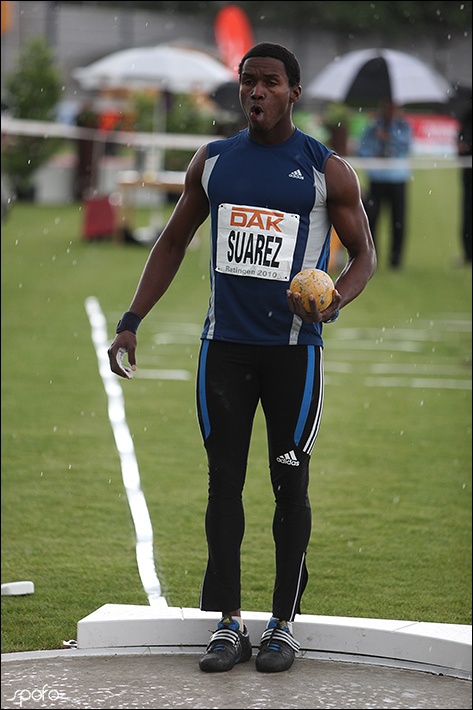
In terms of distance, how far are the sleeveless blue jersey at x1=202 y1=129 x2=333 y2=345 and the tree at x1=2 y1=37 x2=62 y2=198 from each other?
23.0 m

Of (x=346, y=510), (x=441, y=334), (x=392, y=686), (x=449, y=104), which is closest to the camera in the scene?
(x=392, y=686)

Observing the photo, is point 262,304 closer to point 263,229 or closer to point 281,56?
point 263,229

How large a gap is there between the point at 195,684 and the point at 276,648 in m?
0.33

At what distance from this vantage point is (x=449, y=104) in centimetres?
979

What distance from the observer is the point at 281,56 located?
4090mm

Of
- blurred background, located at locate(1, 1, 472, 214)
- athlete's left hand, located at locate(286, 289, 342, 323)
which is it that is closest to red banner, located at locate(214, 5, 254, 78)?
blurred background, located at locate(1, 1, 472, 214)

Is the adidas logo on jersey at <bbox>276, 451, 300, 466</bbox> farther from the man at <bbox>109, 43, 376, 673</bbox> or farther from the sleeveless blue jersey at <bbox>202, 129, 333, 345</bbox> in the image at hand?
the sleeveless blue jersey at <bbox>202, 129, 333, 345</bbox>

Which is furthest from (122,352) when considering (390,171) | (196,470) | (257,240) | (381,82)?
(381,82)

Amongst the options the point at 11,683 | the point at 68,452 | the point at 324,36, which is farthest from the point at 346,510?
the point at 324,36

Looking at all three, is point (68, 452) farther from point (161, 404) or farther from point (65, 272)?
point (65, 272)

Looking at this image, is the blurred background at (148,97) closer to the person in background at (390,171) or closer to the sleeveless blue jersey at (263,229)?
the person in background at (390,171)

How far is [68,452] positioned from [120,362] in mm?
4133

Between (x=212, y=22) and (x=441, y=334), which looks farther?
(x=212, y=22)

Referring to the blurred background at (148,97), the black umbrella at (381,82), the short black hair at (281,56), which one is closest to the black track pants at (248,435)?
the short black hair at (281,56)
